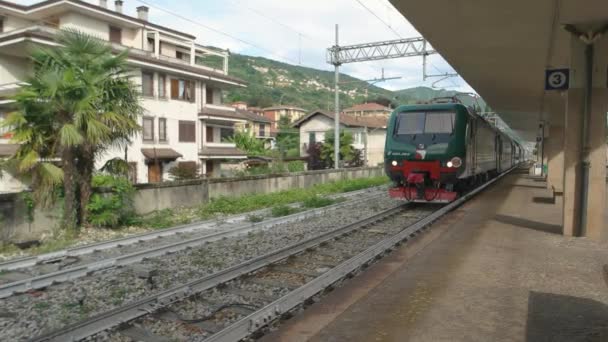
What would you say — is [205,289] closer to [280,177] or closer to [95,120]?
[95,120]

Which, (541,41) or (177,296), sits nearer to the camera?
(177,296)

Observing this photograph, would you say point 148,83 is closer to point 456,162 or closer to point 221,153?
point 221,153

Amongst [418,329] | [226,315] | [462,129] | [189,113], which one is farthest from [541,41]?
[189,113]

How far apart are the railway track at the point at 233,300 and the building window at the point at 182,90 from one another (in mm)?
23702

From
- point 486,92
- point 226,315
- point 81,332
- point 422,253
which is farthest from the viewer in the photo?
point 486,92

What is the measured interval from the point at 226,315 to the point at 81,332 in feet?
4.57

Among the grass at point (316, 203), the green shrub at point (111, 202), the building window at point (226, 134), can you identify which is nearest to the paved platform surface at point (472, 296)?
the grass at point (316, 203)

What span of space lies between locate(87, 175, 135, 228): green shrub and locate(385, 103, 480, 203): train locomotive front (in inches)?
289

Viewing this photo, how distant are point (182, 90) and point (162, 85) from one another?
1690 mm

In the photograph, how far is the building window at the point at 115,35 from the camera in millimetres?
29359

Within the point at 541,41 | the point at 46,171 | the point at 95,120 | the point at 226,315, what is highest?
the point at 541,41

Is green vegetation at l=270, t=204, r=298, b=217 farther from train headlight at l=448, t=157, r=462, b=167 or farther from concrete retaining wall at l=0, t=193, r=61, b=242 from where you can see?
concrete retaining wall at l=0, t=193, r=61, b=242

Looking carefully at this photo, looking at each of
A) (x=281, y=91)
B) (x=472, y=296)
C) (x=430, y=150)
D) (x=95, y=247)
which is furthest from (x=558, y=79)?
(x=281, y=91)

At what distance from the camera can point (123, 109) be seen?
11539mm
